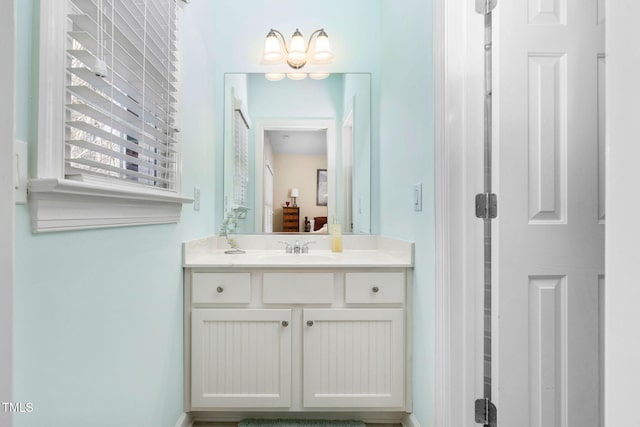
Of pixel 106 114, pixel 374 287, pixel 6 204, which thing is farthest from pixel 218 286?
pixel 6 204

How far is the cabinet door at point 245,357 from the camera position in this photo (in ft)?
5.54

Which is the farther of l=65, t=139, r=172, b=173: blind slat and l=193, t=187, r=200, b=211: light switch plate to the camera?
l=193, t=187, r=200, b=211: light switch plate

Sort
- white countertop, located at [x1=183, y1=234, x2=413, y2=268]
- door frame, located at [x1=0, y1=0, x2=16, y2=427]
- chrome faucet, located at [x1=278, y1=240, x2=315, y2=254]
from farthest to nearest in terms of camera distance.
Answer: chrome faucet, located at [x1=278, y1=240, x2=315, y2=254], white countertop, located at [x1=183, y1=234, x2=413, y2=268], door frame, located at [x1=0, y1=0, x2=16, y2=427]

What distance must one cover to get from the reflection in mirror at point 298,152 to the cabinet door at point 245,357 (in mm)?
715

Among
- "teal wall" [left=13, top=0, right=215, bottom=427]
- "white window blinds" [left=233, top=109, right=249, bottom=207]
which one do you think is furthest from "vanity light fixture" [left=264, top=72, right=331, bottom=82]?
"teal wall" [left=13, top=0, right=215, bottom=427]

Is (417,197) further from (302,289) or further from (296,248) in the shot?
(296,248)

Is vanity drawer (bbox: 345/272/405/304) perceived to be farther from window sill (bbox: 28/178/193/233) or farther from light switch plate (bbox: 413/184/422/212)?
window sill (bbox: 28/178/193/233)

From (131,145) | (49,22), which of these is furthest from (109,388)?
(49,22)

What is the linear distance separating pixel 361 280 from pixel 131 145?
111 centimetres

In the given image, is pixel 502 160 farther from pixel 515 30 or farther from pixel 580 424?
pixel 580 424

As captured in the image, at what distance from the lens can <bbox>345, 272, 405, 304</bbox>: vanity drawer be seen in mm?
1697

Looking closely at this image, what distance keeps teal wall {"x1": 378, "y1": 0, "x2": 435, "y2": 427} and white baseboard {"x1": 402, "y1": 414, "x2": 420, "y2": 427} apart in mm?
37

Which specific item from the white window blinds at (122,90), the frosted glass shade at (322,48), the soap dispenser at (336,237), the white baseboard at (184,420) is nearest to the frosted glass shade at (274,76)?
the frosted glass shade at (322,48)

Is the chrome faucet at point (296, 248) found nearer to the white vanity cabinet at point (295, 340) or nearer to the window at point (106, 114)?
the white vanity cabinet at point (295, 340)
